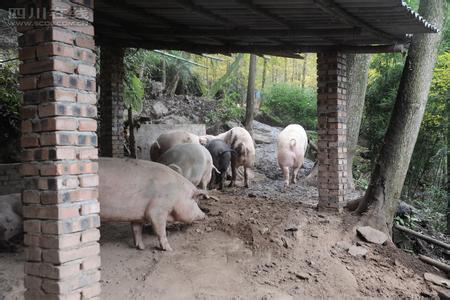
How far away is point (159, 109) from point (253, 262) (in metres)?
10.3

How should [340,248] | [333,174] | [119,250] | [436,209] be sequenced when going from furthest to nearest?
[436,209]
[333,174]
[340,248]
[119,250]

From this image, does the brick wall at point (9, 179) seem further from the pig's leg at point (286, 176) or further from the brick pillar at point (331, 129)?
the pig's leg at point (286, 176)

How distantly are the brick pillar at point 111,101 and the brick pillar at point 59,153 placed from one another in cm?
577

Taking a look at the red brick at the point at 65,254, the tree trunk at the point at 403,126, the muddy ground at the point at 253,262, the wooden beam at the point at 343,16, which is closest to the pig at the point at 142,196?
the muddy ground at the point at 253,262

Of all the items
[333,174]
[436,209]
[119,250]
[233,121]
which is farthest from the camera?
[233,121]

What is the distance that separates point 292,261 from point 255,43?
12.5 feet

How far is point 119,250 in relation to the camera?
224 inches

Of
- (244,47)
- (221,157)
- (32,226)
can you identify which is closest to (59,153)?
(32,226)

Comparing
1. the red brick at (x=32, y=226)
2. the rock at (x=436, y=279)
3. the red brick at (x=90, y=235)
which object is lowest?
the rock at (x=436, y=279)

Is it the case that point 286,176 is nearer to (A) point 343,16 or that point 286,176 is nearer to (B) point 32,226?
(A) point 343,16

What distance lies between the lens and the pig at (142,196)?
531cm

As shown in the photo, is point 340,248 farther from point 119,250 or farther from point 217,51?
point 217,51

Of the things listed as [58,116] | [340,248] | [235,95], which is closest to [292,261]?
[340,248]

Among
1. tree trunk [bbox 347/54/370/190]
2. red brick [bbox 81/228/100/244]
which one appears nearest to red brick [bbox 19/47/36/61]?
red brick [bbox 81/228/100/244]
